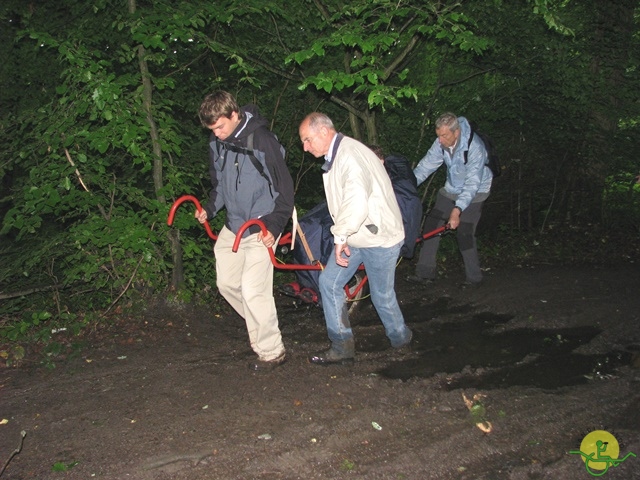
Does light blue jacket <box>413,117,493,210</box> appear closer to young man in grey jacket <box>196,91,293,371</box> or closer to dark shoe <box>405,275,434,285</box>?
dark shoe <box>405,275,434,285</box>

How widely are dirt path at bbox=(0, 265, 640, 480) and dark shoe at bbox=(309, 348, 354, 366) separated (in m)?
0.10

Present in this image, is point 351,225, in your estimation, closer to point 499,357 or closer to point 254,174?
point 254,174

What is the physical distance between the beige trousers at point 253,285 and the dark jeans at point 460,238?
117 inches

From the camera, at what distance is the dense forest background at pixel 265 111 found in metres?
5.43

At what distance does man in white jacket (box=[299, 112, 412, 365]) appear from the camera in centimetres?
432

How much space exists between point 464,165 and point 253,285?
316 centimetres

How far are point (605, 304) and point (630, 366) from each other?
1.67 metres

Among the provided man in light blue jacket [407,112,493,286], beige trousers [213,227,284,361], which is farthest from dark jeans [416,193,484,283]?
beige trousers [213,227,284,361]

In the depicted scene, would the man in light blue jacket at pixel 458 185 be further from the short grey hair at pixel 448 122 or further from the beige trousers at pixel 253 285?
the beige trousers at pixel 253 285

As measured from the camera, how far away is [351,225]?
169 inches

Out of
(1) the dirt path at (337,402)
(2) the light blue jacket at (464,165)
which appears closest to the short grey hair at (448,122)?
(2) the light blue jacket at (464,165)

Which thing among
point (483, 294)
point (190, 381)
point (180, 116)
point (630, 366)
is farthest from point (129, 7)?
point (630, 366)

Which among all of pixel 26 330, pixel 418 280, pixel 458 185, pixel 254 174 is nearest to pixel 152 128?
pixel 254 174

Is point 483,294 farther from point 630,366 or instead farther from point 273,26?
point 273,26
